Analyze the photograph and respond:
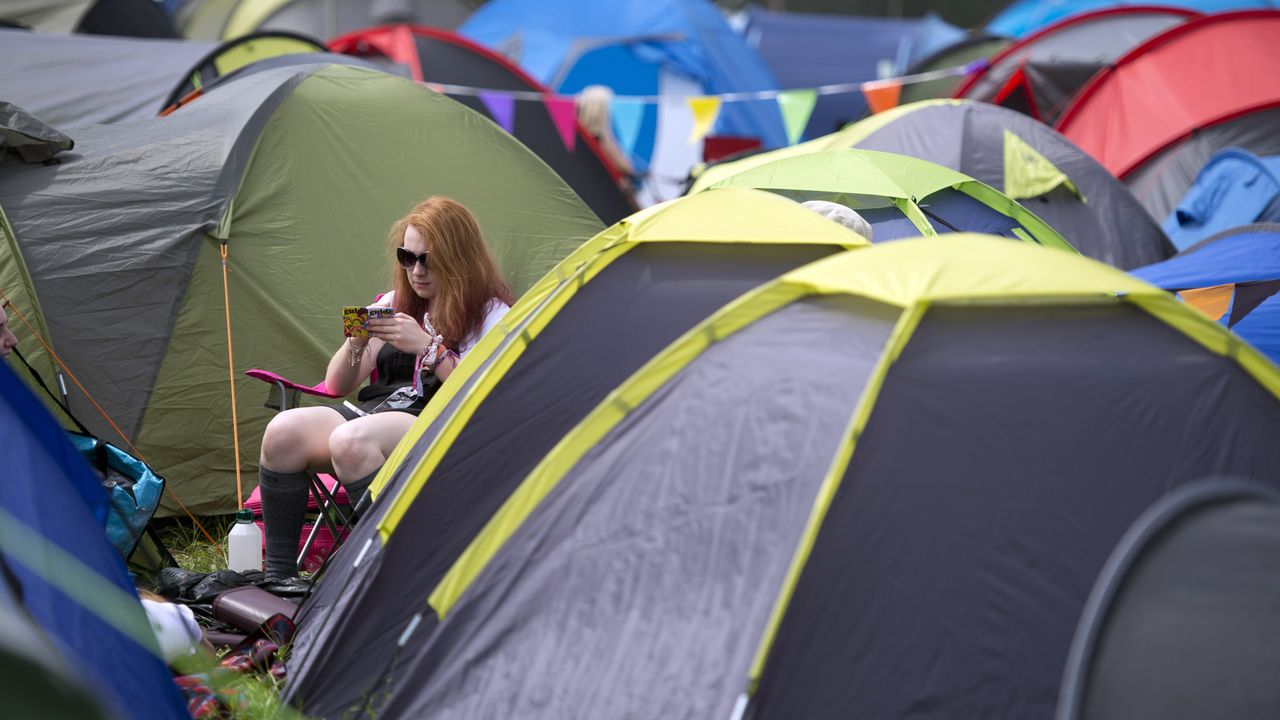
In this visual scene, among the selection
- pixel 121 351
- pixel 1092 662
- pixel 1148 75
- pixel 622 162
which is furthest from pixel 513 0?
pixel 1092 662

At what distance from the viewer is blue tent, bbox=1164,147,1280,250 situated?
6.26m

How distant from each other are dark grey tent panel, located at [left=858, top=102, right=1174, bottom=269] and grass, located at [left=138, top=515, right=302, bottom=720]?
145 inches

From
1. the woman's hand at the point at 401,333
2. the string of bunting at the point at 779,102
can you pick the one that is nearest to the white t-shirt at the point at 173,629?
the woman's hand at the point at 401,333

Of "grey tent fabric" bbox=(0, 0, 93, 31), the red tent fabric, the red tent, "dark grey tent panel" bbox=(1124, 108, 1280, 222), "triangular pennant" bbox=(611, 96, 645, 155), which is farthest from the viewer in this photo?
"triangular pennant" bbox=(611, 96, 645, 155)

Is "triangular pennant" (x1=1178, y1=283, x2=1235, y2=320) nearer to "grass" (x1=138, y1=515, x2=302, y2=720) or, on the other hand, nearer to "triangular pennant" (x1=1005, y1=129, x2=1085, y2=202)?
"triangular pennant" (x1=1005, y1=129, x2=1085, y2=202)

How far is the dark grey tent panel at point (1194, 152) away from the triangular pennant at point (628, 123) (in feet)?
12.3

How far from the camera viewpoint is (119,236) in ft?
14.2

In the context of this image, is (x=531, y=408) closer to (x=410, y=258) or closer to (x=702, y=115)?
(x=410, y=258)

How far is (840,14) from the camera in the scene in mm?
19516

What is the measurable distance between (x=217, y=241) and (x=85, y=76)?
2359 millimetres

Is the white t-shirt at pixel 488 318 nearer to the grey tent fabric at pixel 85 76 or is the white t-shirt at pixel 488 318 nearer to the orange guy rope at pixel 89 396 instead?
the orange guy rope at pixel 89 396

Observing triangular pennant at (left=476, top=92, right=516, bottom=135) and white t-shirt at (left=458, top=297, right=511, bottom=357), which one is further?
triangular pennant at (left=476, top=92, right=516, bottom=135)

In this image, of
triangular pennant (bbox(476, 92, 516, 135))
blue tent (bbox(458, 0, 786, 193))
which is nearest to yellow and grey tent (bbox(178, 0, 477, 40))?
blue tent (bbox(458, 0, 786, 193))

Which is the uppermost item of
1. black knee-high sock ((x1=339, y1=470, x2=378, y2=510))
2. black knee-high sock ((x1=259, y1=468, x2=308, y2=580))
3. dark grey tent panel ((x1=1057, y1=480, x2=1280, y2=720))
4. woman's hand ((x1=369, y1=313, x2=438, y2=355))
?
dark grey tent panel ((x1=1057, y1=480, x2=1280, y2=720))
